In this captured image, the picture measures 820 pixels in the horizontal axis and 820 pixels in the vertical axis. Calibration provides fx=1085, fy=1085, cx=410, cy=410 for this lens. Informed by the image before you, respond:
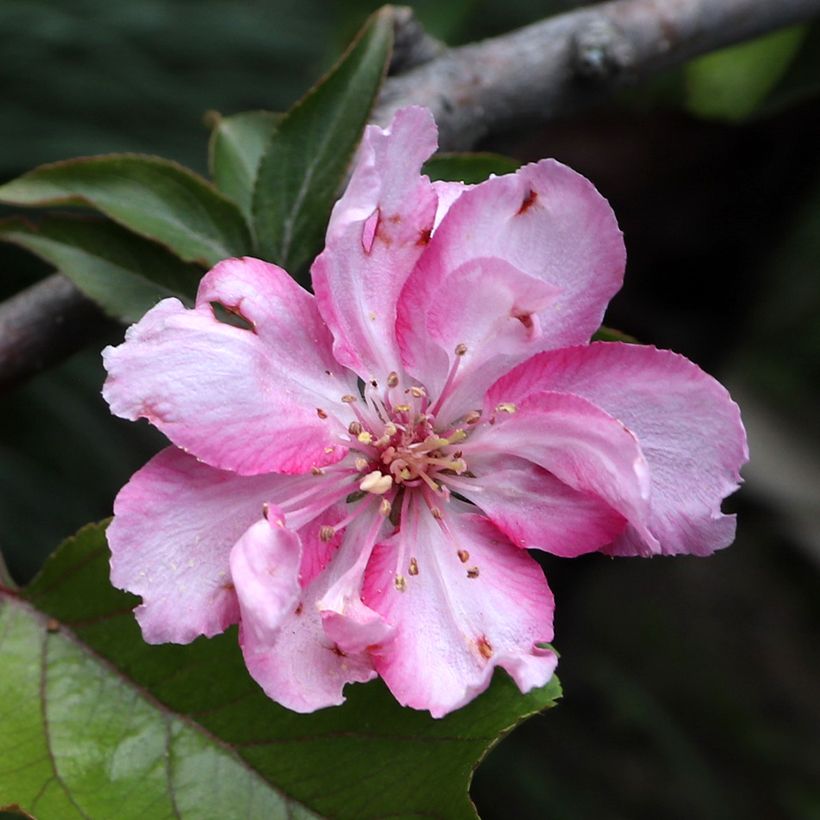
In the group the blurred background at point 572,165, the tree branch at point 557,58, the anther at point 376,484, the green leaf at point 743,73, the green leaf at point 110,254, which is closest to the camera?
the anther at point 376,484

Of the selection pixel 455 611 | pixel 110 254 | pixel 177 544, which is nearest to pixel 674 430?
pixel 455 611

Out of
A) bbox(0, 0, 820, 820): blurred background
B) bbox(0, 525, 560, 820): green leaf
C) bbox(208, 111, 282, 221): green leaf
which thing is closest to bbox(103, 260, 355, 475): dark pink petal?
bbox(0, 525, 560, 820): green leaf

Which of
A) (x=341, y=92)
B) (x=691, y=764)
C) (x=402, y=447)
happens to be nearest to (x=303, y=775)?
(x=402, y=447)

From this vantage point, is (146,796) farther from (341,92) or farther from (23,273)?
(23,273)

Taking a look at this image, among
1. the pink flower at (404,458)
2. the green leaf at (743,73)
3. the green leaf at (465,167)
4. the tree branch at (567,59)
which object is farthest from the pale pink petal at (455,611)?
the green leaf at (743,73)

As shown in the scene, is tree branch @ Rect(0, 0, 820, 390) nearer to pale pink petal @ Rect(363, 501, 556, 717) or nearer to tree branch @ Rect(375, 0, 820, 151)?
tree branch @ Rect(375, 0, 820, 151)

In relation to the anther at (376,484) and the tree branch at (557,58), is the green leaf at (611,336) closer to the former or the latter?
the anther at (376,484)
